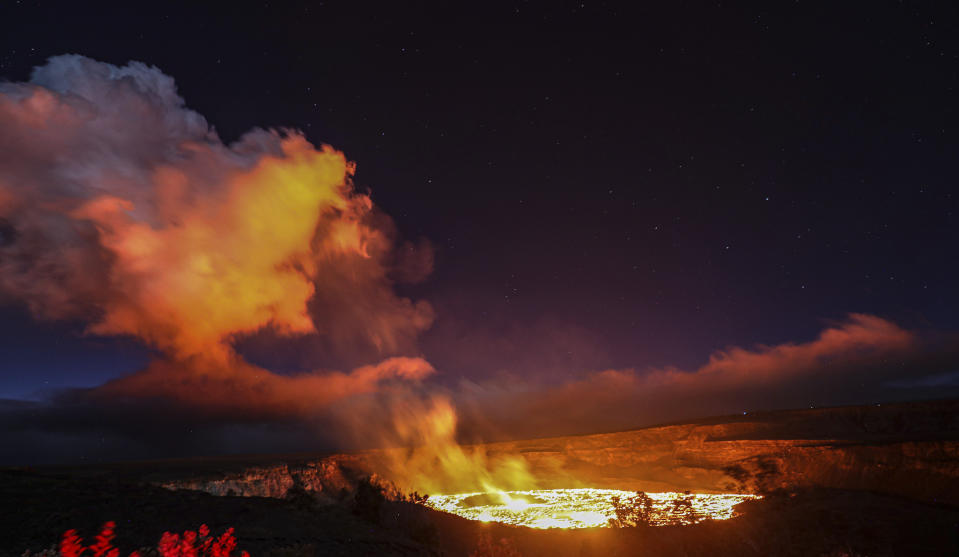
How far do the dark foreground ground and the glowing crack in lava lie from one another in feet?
8.90

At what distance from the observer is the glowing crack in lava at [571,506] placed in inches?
1308

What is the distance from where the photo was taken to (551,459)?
70.2 metres

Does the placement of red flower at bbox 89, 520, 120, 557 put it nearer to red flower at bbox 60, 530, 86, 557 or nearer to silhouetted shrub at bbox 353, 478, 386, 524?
red flower at bbox 60, 530, 86, 557

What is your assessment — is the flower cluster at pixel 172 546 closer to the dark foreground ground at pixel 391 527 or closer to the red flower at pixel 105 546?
the red flower at pixel 105 546

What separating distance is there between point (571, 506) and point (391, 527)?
2153cm

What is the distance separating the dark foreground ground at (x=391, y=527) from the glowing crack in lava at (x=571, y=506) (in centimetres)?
271

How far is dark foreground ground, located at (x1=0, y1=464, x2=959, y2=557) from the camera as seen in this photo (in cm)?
1778

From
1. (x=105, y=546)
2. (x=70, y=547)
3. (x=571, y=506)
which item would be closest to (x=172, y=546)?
(x=105, y=546)

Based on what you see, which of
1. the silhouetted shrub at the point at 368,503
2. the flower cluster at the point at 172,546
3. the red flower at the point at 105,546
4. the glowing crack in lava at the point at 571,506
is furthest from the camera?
the glowing crack in lava at the point at 571,506

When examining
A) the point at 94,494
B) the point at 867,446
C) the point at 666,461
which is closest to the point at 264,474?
the point at 94,494

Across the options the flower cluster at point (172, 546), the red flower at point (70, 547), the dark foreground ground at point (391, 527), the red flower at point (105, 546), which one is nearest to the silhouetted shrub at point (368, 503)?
the dark foreground ground at point (391, 527)

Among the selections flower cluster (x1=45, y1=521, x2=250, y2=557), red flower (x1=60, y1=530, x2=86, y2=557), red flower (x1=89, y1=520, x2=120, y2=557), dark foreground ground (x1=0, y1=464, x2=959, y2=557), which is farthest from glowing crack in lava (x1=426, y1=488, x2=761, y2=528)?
red flower (x1=60, y1=530, x2=86, y2=557)

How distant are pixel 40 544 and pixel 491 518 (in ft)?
97.6

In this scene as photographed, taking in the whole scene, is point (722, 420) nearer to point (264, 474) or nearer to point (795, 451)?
point (795, 451)
